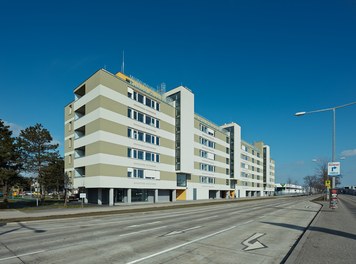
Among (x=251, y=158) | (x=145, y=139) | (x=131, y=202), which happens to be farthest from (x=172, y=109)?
(x=251, y=158)

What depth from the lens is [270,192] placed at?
118m

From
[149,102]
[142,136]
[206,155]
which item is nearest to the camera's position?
[142,136]

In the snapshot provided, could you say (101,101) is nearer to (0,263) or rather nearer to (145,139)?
(145,139)

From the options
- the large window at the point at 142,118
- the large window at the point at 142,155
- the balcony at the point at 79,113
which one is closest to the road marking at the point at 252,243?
the large window at the point at 142,155

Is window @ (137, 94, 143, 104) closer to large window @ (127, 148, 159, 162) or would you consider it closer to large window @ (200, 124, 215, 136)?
large window @ (127, 148, 159, 162)

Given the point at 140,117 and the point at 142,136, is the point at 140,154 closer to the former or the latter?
the point at 142,136

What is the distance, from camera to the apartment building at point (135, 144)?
35000 mm

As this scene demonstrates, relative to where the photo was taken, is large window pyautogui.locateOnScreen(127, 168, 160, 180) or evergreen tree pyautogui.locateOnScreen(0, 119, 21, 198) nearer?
evergreen tree pyautogui.locateOnScreen(0, 119, 21, 198)

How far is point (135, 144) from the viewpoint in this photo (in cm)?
3881

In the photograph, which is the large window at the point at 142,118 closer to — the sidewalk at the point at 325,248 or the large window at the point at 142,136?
the large window at the point at 142,136

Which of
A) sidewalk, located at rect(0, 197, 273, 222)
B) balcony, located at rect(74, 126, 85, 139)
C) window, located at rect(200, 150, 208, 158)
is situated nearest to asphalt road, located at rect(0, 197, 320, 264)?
sidewalk, located at rect(0, 197, 273, 222)

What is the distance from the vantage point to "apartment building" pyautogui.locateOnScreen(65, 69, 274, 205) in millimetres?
35000

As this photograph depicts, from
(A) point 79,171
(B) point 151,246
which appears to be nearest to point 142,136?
(A) point 79,171

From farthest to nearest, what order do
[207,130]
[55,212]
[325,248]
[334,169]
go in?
1. [207,130]
2. [55,212]
3. [334,169]
4. [325,248]
